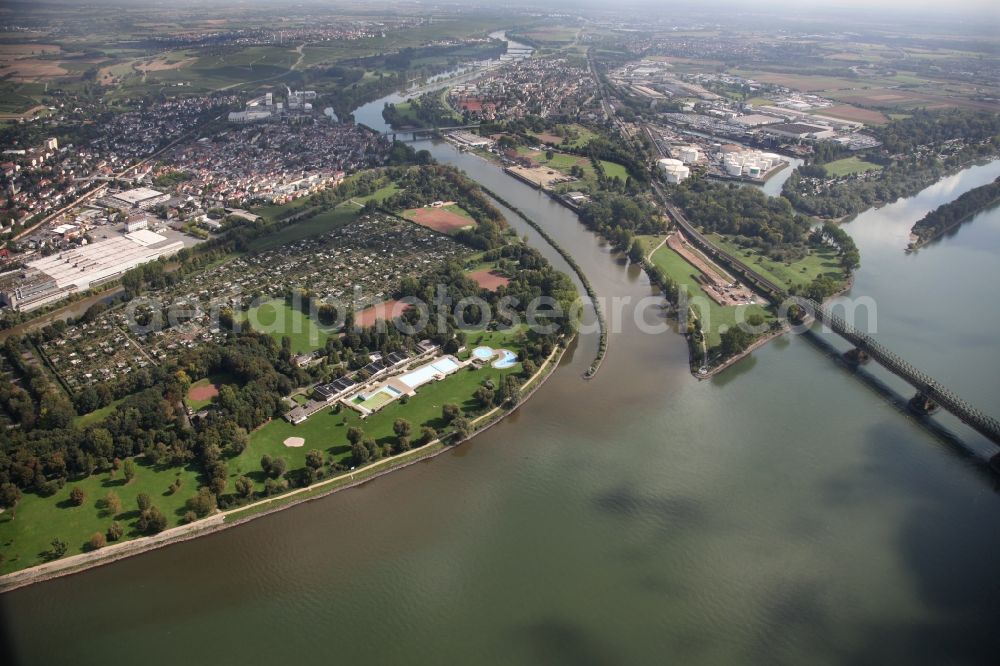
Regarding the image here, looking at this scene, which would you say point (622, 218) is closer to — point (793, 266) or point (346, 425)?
point (793, 266)

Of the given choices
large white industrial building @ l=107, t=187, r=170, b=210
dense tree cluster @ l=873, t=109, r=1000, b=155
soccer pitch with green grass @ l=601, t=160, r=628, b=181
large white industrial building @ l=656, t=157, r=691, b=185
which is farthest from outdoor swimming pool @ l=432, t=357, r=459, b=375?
dense tree cluster @ l=873, t=109, r=1000, b=155

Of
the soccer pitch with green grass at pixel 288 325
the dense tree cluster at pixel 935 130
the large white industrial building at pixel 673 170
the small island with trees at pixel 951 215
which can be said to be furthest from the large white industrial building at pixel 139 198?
the dense tree cluster at pixel 935 130

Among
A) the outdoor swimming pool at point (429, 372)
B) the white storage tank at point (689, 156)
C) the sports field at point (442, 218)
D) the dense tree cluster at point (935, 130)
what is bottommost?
the outdoor swimming pool at point (429, 372)

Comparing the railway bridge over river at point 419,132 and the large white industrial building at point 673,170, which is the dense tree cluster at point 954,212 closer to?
the large white industrial building at point 673,170

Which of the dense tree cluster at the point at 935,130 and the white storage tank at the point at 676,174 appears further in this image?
the dense tree cluster at the point at 935,130

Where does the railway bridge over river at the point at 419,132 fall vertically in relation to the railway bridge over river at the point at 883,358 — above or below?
above

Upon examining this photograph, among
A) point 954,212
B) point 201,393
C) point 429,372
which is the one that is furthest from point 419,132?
point 201,393

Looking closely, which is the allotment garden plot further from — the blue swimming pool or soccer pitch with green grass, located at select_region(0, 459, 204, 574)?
the blue swimming pool
